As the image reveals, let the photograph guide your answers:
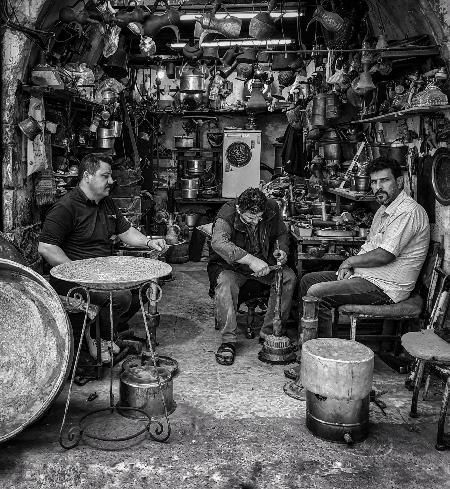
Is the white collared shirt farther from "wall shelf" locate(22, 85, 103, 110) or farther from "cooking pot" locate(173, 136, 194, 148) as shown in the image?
"cooking pot" locate(173, 136, 194, 148)

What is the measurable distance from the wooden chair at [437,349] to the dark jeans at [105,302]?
7.37 ft

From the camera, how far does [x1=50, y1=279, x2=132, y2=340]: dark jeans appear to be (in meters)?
4.45

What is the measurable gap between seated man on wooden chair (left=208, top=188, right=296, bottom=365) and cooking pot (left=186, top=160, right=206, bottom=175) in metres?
5.07

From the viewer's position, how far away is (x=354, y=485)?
2.98m

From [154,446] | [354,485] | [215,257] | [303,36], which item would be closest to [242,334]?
[215,257]

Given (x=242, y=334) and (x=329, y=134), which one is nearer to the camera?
(x=242, y=334)

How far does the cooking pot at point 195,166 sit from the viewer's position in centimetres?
1030

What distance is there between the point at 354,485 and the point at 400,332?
6.60 feet

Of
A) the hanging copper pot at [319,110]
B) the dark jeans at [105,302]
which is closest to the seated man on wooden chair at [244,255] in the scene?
the dark jeans at [105,302]

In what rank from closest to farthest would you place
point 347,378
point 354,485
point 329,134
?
1. point 354,485
2. point 347,378
3. point 329,134

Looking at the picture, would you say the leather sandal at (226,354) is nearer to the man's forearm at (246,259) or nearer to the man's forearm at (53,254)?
the man's forearm at (246,259)

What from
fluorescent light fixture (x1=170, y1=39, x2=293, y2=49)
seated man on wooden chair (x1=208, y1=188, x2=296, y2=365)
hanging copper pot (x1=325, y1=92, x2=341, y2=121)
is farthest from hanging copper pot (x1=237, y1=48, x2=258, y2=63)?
seated man on wooden chair (x1=208, y1=188, x2=296, y2=365)

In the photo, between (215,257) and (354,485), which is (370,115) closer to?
(215,257)

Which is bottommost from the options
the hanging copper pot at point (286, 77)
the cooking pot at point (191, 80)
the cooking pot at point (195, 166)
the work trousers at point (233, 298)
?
the work trousers at point (233, 298)
